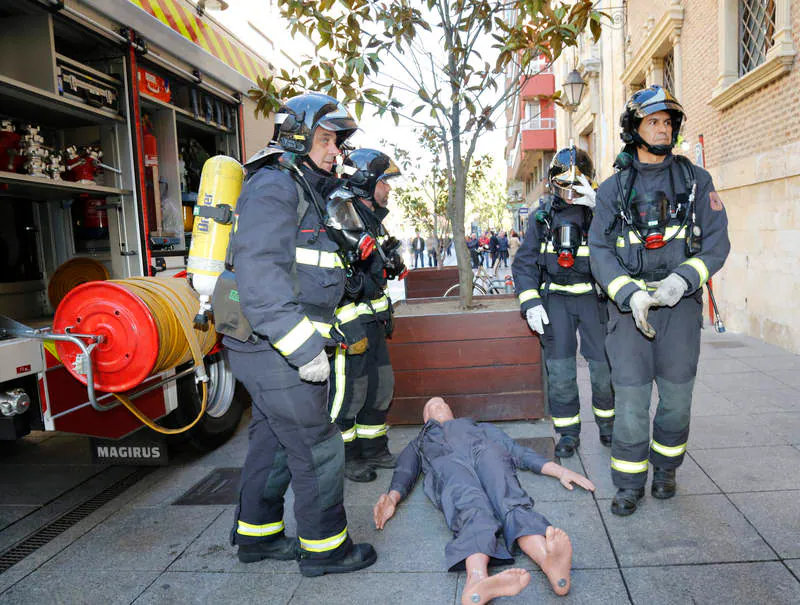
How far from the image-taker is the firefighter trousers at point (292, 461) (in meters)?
2.56

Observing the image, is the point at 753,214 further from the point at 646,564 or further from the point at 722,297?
the point at 646,564

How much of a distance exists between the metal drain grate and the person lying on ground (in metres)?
1.66

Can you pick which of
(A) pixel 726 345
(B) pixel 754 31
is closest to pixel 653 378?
(A) pixel 726 345

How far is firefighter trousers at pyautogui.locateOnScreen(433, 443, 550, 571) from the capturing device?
254cm

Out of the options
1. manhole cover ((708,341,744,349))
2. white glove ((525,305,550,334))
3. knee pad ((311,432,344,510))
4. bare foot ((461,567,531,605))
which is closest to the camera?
bare foot ((461,567,531,605))

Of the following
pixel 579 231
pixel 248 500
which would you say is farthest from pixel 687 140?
pixel 248 500

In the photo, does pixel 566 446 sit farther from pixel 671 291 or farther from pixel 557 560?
pixel 557 560

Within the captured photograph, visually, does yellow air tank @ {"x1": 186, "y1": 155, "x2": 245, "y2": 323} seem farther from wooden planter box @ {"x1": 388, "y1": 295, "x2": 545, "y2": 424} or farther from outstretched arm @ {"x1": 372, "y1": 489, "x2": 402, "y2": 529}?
wooden planter box @ {"x1": 388, "y1": 295, "x2": 545, "y2": 424}

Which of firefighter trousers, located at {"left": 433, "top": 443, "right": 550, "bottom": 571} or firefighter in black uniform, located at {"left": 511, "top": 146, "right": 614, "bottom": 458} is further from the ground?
firefighter in black uniform, located at {"left": 511, "top": 146, "right": 614, "bottom": 458}

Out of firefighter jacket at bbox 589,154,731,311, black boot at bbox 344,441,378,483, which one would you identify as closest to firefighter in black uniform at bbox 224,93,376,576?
black boot at bbox 344,441,378,483

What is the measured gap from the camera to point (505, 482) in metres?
2.91

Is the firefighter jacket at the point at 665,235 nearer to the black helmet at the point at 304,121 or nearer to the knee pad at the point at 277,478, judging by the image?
the black helmet at the point at 304,121

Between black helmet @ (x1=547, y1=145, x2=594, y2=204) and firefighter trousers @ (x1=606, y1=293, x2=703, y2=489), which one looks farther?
black helmet @ (x1=547, y1=145, x2=594, y2=204)

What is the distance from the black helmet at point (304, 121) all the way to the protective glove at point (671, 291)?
1.62m
